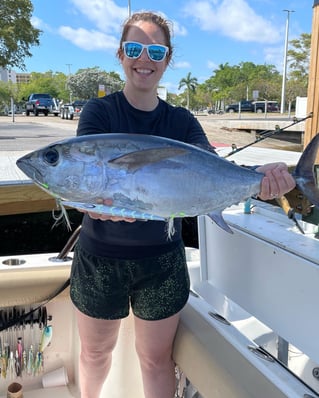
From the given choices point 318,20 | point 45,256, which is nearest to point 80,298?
point 45,256

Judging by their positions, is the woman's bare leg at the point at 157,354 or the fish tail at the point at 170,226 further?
the woman's bare leg at the point at 157,354

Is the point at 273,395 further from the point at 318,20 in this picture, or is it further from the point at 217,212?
the point at 318,20

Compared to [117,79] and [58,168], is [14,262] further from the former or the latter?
[117,79]

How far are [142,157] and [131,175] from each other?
6 centimetres

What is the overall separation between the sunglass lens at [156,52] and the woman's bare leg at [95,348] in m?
0.99

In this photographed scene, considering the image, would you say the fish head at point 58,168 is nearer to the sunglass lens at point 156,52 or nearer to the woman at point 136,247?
the woman at point 136,247

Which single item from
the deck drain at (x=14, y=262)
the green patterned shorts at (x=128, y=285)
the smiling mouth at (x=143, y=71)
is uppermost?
the smiling mouth at (x=143, y=71)

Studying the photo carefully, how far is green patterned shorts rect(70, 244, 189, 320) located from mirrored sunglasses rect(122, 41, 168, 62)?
719mm

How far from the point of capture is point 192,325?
1.86 meters

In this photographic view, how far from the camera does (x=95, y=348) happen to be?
1761 mm

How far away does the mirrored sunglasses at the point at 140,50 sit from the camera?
1538 millimetres

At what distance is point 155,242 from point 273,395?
0.65 metres

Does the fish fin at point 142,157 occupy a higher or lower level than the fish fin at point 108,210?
higher

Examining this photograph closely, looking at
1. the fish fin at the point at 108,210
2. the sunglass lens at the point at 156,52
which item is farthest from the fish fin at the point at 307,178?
the sunglass lens at the point at 156,52
